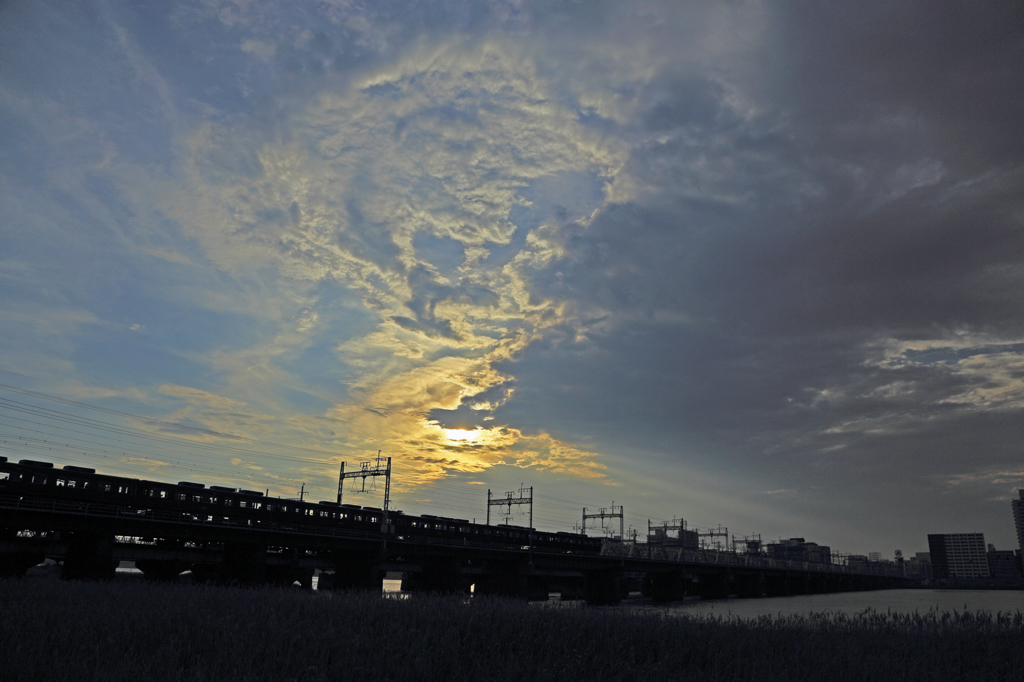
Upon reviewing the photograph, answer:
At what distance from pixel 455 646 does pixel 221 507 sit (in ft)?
155

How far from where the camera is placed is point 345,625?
19266mm

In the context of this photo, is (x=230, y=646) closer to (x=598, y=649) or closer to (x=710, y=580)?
(x=598, y=649)

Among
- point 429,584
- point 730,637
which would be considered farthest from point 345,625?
point 429,584

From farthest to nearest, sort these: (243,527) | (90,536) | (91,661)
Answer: (243,527), (90,536), (91,661)

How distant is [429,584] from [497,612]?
2328 inches

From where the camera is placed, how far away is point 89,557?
4491cm

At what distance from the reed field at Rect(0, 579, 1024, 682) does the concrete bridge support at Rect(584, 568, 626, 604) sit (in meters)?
79.5

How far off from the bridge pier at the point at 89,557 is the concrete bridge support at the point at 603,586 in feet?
246

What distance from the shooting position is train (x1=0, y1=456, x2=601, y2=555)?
44781 millimetres

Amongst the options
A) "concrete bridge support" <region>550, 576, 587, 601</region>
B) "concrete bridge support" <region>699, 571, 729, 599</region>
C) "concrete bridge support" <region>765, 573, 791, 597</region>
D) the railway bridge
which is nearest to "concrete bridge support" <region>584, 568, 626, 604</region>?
the railway bridge

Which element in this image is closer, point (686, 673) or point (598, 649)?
point (686, 673)

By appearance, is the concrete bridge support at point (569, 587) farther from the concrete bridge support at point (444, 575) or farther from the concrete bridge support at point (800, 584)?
the concrete bridge support at point (800, 584)

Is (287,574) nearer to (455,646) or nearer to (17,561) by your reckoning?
(17,561)

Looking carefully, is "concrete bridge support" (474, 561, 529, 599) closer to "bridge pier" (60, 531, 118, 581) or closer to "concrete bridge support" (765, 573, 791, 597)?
"bridge pier" (60, 531, 118, 581)
